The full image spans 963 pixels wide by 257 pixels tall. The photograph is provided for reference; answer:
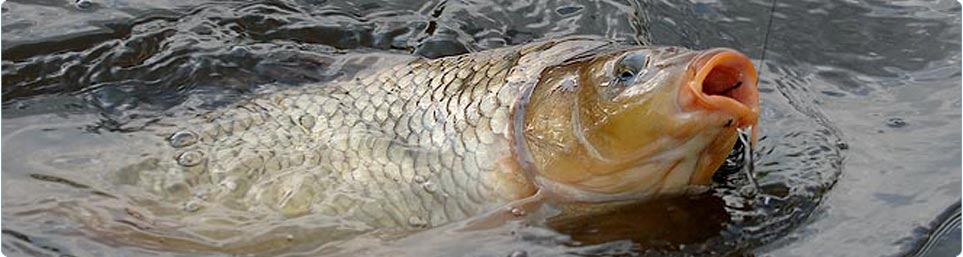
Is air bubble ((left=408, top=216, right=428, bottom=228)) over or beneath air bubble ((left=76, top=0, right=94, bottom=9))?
beneath

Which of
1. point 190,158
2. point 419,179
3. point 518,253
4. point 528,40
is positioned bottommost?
point 518,253

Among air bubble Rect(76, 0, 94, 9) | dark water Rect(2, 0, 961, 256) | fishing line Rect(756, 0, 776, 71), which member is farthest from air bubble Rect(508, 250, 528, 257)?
air bubble Rect(76, 0, 94, 9)

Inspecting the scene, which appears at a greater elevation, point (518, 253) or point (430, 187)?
point (430, 187)

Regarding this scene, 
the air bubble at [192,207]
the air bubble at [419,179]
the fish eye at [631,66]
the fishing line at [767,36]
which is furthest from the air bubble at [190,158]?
the fishing line at [767,36]

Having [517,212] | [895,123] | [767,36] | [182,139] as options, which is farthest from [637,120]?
[767,36]

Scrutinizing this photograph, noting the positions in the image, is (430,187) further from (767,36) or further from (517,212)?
(767,36)

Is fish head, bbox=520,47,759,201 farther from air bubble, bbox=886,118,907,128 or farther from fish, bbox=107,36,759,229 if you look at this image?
air bubble, bbox=886,118,907,128
